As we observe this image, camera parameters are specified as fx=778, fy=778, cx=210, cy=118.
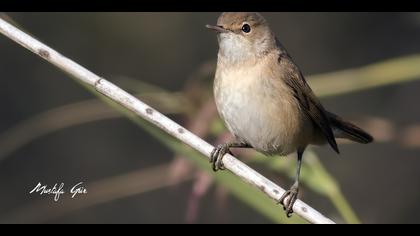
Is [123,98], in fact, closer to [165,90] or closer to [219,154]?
[219,154]

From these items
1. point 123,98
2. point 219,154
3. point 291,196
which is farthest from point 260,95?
point 123,98

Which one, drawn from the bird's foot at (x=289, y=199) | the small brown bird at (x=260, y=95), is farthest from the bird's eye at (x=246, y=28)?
the bird's foot at (x=289, y=199)

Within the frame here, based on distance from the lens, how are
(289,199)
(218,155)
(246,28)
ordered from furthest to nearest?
(246,28) < (218,155) < (289,199)

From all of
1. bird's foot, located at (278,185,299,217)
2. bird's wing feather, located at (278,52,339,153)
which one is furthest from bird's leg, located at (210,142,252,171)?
bird's wing feather, located at (278,52,339,153)

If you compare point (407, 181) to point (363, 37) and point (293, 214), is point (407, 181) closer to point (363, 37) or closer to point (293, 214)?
point (363, 37)

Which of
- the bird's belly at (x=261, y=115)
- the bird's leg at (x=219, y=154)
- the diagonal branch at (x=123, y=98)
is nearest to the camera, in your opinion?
the diagonal branch at (x=123, y=98)

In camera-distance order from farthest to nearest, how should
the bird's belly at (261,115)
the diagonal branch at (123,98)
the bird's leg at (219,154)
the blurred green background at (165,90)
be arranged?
the blurred green background at (165,90) → the bird's belly at (261,115) → the bird's leg at (219,154) → the diagonal branch at (123,98)

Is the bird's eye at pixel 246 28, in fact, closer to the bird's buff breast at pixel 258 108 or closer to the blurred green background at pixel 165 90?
the bird's buff breast at pixel 258 108

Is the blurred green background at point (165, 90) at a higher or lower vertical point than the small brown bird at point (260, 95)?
higher
